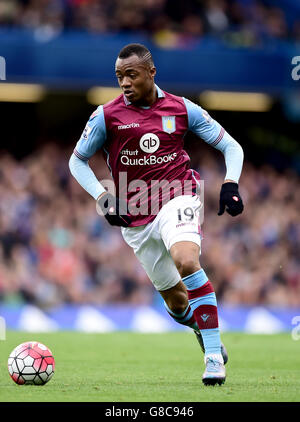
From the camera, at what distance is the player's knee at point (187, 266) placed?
638 cm

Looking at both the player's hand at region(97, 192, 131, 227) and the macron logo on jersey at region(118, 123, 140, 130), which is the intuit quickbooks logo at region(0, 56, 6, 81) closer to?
the macron logo on jersey at region(118, 123, 140, 130)

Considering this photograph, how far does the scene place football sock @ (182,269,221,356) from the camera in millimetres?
6449

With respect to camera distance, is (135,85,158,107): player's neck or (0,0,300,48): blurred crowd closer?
(135,85,158,107): player's neck

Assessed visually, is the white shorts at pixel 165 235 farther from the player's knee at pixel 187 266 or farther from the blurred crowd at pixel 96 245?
the blurred crowd at pixel 96 245

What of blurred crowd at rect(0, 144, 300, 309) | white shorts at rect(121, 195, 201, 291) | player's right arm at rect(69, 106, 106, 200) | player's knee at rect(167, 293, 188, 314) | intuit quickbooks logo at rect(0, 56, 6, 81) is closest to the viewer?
white shorts at rect(121, 195, 201, 291)

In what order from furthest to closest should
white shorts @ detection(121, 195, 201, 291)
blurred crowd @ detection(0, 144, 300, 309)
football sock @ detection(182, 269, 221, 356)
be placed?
blurred crowd @ detection(0, 144, 300, 309)
white shorts @ detection(121, 195, 201, 291)
football sock @ detection(182, 269, 221, 356)

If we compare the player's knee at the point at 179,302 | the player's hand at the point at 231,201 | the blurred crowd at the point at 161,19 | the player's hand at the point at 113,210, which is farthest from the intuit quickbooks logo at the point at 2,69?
the player's hand at the point at 231,201

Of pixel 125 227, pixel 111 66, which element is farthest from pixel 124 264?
pixel 125 227

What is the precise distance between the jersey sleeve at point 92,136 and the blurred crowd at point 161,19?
32.4ft

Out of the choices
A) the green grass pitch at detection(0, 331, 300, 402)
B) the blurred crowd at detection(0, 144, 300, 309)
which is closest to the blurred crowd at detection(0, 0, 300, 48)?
the blurred crowd at detection(0, 144, 300, 309)

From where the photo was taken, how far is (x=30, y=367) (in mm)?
6293

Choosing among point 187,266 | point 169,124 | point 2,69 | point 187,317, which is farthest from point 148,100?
point 2,69

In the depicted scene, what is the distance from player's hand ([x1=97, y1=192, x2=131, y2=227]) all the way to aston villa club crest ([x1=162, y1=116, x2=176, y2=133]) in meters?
0.77

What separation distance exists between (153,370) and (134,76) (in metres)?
2.72
